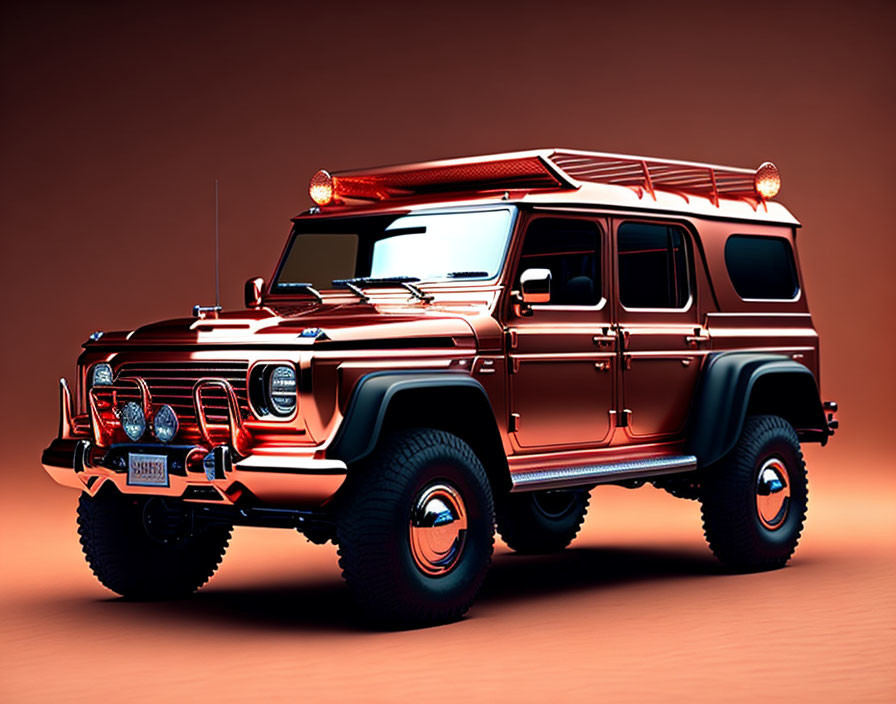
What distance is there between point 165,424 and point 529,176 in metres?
2.73

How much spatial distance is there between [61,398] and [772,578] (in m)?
4.49

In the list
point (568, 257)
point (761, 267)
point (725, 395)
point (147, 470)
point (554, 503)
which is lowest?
point (554, 503)

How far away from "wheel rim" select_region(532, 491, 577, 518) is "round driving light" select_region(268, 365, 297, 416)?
3.92 metres

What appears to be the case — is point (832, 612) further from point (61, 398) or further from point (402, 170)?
point (61, 398)

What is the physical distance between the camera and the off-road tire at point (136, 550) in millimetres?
9102

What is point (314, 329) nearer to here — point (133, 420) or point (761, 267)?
point (133, 420)

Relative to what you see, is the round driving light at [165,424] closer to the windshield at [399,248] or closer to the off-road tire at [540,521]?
the windshield at [399,248]

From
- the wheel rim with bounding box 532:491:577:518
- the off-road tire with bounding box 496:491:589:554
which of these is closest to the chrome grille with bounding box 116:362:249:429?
the off-road tire with bounding box 496:491:589:554

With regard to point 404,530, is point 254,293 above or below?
above

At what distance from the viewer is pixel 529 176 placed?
949 cm

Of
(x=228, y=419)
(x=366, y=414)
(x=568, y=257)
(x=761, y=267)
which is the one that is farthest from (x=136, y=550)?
(x=761, y=267)

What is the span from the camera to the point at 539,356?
8.89 m

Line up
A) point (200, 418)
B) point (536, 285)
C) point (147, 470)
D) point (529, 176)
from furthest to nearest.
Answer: point (529, 176), point (536, 285), point (147, 470), point (200, 418)

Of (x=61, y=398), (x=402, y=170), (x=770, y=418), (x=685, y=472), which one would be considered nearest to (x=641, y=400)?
(x=685, y=472)
